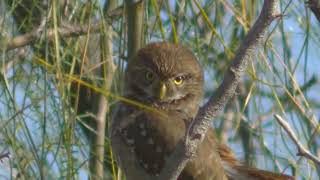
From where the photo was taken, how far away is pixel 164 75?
380 cm

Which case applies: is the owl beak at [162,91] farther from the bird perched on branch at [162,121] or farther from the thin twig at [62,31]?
the thin twig at [62,31]

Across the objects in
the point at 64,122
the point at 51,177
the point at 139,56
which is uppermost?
the point at 139,56

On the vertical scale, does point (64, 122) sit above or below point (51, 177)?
above

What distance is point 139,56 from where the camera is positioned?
375cm

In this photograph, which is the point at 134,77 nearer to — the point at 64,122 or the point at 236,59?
the point at 64,122

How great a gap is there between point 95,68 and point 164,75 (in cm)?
36

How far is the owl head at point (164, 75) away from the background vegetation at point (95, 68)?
10cm

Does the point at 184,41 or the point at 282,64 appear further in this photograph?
the point at 184,41

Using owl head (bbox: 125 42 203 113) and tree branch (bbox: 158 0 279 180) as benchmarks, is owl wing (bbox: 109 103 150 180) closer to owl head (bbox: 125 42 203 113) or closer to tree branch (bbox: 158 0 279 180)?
owl head (bbox: 125 42 203 113)

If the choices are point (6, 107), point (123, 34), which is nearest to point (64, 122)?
point (6, 107)

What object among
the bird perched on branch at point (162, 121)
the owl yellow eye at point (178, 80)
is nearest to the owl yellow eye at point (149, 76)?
the bird perched on branch at point (162, 121)

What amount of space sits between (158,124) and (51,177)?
0.54m

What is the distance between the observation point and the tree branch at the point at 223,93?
7.21ft

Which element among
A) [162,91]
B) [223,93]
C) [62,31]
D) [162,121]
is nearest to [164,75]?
[162,91]
